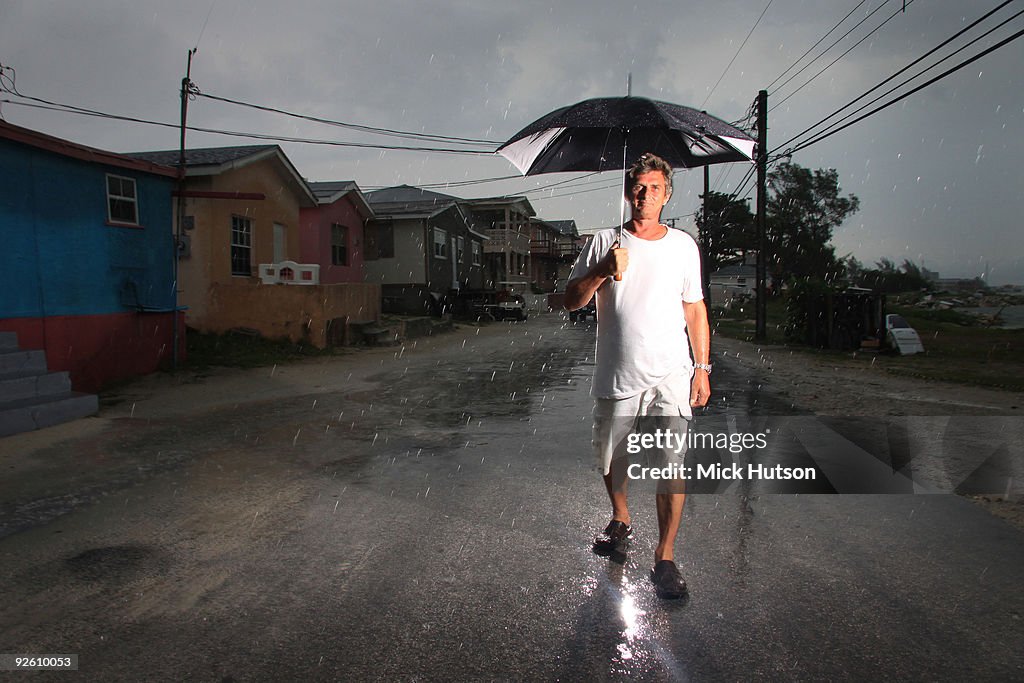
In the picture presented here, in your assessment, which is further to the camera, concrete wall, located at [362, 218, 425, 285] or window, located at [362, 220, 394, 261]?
window, located at [362, 220, 394, 261]

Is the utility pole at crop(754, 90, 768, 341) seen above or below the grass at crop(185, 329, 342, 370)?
above

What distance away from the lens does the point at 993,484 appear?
511cm

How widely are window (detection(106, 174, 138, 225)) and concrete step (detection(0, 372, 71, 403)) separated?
14.3 feet

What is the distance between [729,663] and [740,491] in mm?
2590

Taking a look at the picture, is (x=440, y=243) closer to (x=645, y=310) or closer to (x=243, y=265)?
(x=243, y=265)

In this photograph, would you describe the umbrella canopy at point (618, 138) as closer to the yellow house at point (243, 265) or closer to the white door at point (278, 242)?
the yellow house at point (243, 265)

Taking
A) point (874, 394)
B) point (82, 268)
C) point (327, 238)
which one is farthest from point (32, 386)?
point (327, 238)

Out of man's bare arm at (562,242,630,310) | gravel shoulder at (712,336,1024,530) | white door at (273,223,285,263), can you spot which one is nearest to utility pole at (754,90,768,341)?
gravel shoulder at (712,336,1024,530)

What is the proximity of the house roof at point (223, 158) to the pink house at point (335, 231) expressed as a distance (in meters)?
2.49

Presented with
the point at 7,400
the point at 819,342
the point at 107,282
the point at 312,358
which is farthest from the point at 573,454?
the point at 819,342

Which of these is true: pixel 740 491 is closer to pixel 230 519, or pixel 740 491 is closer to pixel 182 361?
pixel 230 519

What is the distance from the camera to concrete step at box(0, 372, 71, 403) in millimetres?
7709

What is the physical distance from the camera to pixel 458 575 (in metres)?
3.47
